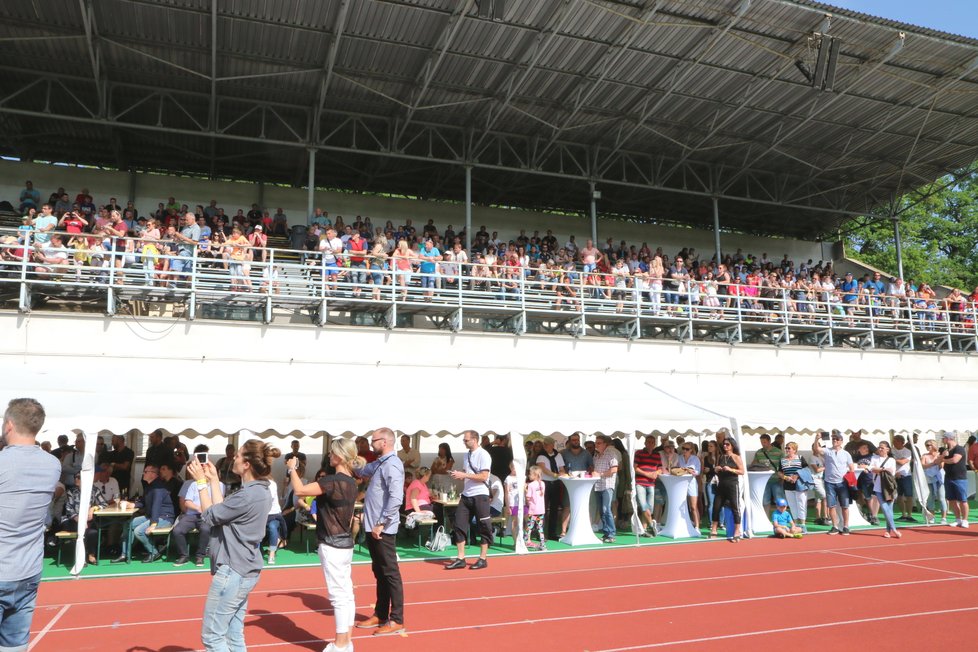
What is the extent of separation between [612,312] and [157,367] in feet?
33.3

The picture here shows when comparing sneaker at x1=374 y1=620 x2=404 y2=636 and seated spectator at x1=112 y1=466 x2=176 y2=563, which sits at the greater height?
seated spectator at x1=112 y1=466 x2=176 y2=563

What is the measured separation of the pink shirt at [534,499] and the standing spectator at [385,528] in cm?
545

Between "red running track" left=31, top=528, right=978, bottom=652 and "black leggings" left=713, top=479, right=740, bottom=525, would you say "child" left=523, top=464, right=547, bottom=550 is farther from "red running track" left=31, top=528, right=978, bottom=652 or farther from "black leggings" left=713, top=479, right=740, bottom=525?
"black leggings" left=713, top=479, right=740, bottom=525

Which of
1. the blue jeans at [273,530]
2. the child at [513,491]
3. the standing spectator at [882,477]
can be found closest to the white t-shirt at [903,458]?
the standing spectator at [882,477]

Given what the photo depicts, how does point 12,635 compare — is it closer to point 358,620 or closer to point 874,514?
point 358,620

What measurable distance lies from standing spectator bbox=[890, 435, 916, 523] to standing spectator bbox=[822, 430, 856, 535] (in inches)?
75.1

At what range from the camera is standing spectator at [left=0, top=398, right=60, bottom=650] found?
11.8ft

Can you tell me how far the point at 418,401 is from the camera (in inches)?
495

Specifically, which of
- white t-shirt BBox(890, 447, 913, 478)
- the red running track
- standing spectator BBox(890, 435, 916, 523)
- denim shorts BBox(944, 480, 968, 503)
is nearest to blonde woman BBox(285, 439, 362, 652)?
the red running track

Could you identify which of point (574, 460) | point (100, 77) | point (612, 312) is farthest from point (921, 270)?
point (100, 77)

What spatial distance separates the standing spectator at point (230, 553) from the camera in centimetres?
478

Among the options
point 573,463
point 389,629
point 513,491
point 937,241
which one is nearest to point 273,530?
point 513,491

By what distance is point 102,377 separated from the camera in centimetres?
1238

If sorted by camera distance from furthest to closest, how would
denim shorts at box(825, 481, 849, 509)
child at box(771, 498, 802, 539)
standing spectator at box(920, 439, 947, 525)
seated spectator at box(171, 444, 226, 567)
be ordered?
standing spectator at box(920, 439, 947, 525) < denim shorts at box(825, 481, 849, 509) < child at box(771, 498, 802, 539) < seated spectator at box(171, 444, 226, 567)
